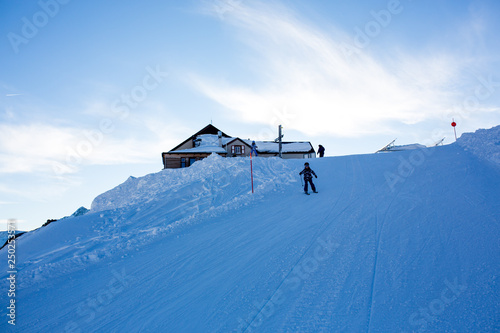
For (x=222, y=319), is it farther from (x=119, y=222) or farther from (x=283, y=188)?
(x=283, y=188)

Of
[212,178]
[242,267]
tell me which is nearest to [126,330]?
[242,267]

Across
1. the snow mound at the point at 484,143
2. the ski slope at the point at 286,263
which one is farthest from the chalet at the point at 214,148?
the snow mound at the point at 484,143

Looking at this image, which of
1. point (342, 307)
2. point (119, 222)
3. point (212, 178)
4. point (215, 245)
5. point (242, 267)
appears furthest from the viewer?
point (212, 178)

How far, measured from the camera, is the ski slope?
4453mm

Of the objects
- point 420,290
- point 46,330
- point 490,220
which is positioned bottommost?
point 46,330

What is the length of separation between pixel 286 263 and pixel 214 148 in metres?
36.5

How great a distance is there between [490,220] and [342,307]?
5.21 m

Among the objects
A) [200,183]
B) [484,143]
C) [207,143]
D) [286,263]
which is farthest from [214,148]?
[286,263]

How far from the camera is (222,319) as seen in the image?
455cm

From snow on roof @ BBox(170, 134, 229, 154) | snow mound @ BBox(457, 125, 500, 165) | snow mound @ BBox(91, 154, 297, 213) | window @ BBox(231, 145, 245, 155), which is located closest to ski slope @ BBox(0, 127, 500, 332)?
snow mound @ BBox(457, 125, 500, 165)

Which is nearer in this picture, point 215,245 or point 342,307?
point 342,307

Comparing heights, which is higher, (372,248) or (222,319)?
(372,248)

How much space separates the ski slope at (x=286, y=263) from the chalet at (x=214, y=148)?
2700cm

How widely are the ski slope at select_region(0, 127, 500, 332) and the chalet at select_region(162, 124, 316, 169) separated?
27.0m
